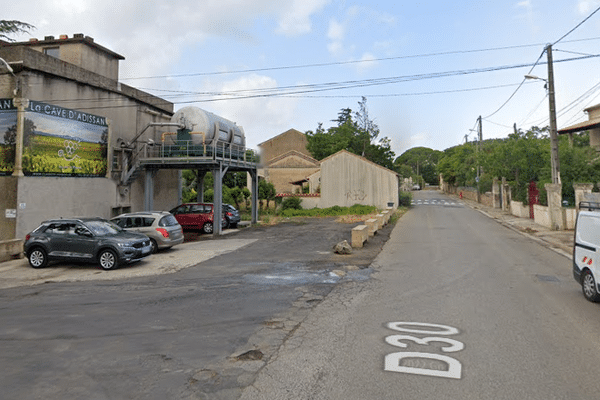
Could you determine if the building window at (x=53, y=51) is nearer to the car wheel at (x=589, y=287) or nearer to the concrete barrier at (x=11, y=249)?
the concrete barrier at (x=11, y=249)

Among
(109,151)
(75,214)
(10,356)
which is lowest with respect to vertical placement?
(10,356)

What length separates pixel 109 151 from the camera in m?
19.0

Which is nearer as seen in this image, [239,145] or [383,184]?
[239,145]

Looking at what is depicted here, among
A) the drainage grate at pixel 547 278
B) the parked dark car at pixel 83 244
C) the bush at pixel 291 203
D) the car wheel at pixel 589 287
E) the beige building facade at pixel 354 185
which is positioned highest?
the beige building facade at pixel 354 185

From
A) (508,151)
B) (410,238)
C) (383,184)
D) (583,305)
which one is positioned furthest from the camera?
(383,184)

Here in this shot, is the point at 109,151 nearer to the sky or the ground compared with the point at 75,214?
nearer to the sky

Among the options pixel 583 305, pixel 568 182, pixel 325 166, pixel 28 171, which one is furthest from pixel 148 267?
pixel 325 166

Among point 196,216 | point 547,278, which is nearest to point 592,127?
point 547,278

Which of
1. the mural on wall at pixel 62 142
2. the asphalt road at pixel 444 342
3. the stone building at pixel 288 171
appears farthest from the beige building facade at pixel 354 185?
the asphalt road at pixel 444 342

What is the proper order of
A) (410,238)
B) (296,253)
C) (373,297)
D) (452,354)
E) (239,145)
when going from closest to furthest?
(452,354), (373,297), (296,253), (410,238), (239,145)

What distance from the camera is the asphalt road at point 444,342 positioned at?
4.23m

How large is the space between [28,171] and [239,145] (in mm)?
12147

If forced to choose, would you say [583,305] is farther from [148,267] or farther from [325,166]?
[325,166]

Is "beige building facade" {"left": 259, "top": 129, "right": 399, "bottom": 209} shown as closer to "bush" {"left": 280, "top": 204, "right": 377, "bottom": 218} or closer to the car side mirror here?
"bush" {"left": 280, "top": 204, "right": 377, "bottom": 218}
